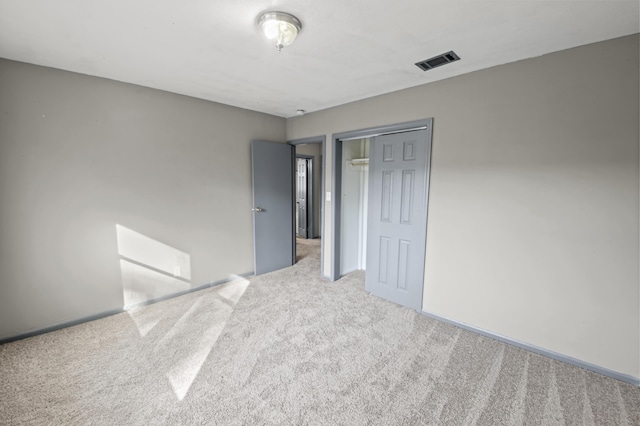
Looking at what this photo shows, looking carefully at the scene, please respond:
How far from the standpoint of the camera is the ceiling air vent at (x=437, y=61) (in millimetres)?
2098

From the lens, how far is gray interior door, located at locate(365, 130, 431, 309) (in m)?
2.84

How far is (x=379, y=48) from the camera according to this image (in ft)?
6.51

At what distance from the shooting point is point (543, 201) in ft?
6.95

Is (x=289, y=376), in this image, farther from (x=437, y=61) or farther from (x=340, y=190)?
(x=437, y=61)

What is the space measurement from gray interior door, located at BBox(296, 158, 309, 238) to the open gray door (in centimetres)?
185

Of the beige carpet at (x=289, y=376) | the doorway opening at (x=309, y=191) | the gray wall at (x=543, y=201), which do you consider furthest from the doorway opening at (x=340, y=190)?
the doorway opening at (x=309, y=191)

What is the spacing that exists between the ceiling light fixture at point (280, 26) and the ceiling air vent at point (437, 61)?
1.14 metres

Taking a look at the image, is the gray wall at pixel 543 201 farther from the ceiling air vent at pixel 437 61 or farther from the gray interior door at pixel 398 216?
the ceiling air vent at pixel 437 61

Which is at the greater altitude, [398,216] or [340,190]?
[340,190]

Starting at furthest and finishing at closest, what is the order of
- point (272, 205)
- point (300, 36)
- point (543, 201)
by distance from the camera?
point (272, 205) < point (543, 201) < point (300, 36)

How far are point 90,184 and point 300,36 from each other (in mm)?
2406

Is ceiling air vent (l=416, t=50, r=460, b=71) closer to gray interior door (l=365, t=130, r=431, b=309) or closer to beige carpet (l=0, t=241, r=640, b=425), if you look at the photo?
gray interior door (l=365, t=130, r=431, b=309)

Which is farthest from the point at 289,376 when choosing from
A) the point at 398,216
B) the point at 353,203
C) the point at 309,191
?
the point at 309,191

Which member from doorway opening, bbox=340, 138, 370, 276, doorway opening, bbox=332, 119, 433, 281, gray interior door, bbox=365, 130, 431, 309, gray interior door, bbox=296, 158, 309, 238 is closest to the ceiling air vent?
gray interior door, bbox=365, 130, 431, 309
